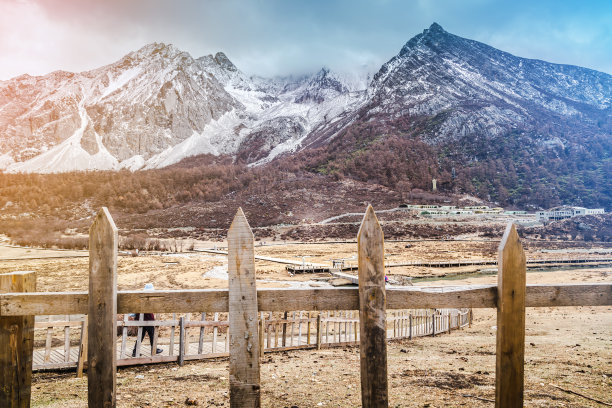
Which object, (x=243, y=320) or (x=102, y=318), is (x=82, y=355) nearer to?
(x=102, y=318)

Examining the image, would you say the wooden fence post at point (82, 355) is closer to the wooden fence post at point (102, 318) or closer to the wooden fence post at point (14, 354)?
the wooden fence post at point (14, 354)

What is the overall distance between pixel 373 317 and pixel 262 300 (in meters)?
0.73

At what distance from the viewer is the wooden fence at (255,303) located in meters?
2.61

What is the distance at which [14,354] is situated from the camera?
283cm

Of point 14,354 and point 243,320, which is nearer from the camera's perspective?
point 243,320

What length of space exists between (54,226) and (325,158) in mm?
81581

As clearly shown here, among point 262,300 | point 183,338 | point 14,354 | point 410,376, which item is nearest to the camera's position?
point 262,300

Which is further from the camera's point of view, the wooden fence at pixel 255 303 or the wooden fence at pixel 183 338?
the wooden fence at pixel 183 338

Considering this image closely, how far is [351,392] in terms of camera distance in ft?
18.3

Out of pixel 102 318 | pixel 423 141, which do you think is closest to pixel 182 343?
pixel 102 318

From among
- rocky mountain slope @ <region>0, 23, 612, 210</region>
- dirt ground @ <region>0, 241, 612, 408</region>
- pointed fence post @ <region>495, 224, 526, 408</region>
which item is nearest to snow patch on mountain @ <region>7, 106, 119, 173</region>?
rocky mountain slope @ <region>0, 23, 612, 210</region>

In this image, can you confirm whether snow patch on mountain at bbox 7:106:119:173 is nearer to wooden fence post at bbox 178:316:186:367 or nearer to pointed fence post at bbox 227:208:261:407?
wooden fence post at bbox 178:316:186:367

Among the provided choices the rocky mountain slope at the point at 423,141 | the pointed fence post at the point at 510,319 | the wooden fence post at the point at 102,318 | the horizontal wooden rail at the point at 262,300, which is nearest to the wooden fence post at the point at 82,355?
the horizontal wooden rail at the point at 262,300

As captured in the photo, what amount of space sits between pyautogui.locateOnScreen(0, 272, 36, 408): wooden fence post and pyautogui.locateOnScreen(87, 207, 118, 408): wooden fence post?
60 centimetres
